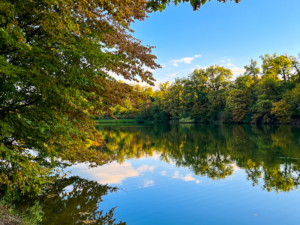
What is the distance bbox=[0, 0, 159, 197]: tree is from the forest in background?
143ft

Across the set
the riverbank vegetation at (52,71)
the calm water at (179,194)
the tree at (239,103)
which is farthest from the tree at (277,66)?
the riverbank vegetation at (52,71)

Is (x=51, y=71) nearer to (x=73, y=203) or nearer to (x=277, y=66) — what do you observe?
(x=73, y=203)

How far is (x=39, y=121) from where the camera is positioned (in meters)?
5.16

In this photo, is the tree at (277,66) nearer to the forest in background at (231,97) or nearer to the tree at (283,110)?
the forest in background at (231,97)

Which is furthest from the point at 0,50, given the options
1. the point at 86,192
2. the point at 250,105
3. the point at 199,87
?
the point at 199,87

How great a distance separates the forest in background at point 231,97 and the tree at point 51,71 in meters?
43.5

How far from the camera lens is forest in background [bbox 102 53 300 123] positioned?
46.2m

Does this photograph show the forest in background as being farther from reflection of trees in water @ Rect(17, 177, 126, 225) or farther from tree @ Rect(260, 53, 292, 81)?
reflection of trees in water @ Rect(17, 177, 126, 225)

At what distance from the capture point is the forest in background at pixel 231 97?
46.2m

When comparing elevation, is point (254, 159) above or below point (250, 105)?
below

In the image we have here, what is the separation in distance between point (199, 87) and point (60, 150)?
60833 mm

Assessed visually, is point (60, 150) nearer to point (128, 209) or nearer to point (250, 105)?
point (128, 209)

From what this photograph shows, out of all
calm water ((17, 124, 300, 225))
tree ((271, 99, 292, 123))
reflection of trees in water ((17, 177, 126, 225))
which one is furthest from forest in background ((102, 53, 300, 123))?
reflection of trees in water ((17, 177, 126, 225))

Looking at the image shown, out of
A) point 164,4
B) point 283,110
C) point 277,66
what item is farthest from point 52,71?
point 277,66
